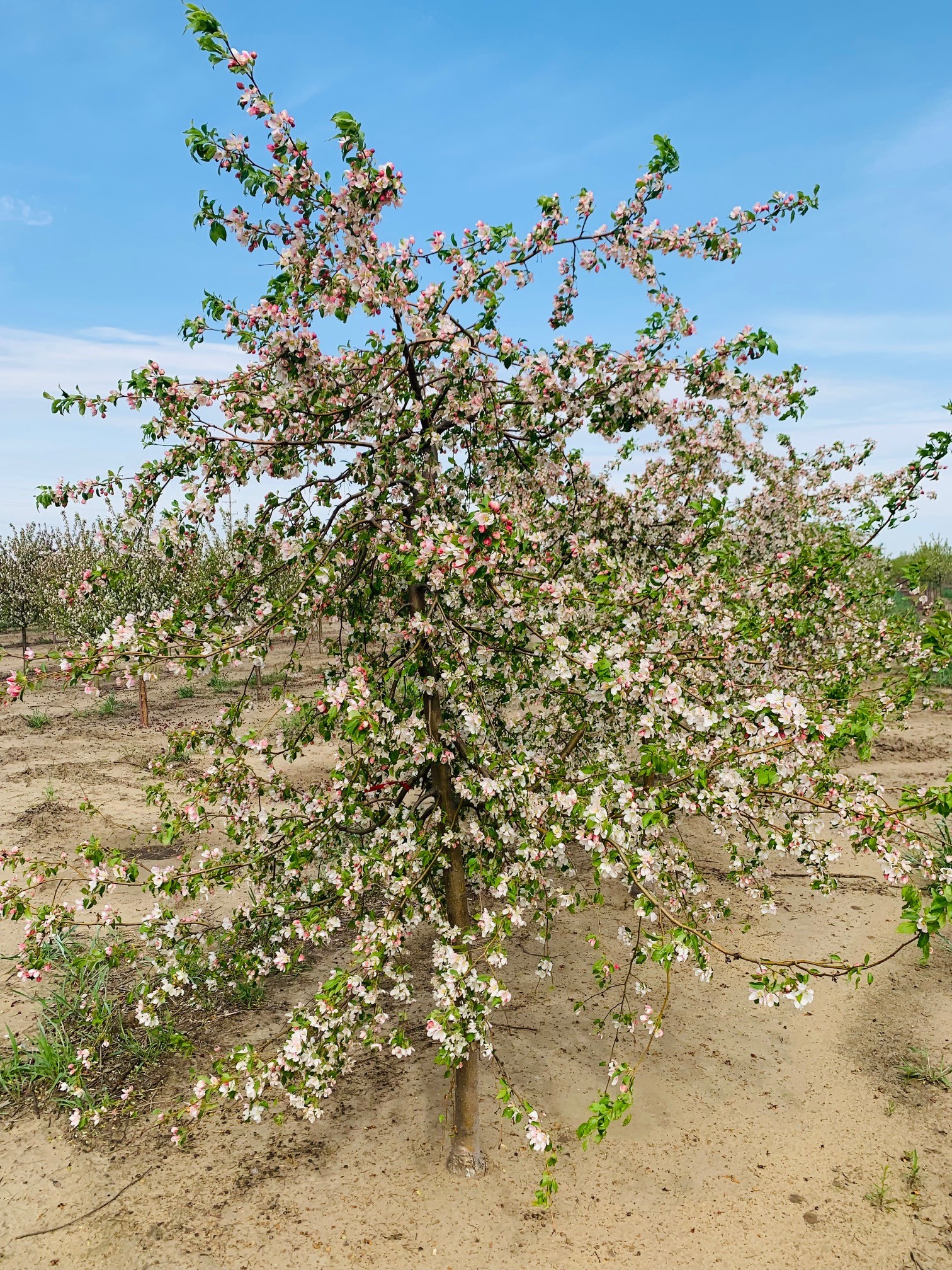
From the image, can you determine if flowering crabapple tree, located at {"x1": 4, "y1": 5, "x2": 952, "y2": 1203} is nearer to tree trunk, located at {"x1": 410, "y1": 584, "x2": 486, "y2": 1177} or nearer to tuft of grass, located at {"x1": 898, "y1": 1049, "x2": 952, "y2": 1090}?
tree trunk, located at {"x1": 410, "y1": 584, "x2": 486, "y2": 1177}

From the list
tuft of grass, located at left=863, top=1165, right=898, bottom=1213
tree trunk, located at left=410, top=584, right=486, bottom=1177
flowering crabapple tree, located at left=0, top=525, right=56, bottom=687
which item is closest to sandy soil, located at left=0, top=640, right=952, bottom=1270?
tuft of grass, located at left=863, top=1165, right=898, bottom=1213

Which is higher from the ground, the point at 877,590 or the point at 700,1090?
the point at 877,590

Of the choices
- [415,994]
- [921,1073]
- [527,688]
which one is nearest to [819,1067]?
[921,1073]

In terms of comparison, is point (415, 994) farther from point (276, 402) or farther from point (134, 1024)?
point (276, 402)

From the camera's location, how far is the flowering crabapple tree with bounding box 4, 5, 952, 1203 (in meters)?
3.54

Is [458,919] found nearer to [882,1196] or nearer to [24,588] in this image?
[882,1196]

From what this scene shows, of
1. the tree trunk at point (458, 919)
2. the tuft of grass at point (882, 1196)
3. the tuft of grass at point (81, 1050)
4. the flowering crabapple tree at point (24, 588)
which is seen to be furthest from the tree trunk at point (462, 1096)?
the flowering crabapple tree at point (24, 588)

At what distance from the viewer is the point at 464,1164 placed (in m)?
4.61

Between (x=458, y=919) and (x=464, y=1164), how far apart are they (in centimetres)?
150

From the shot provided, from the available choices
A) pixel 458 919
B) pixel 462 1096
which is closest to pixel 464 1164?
pixel 462 1096

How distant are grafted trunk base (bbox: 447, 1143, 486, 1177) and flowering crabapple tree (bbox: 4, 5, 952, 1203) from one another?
0.07 feet

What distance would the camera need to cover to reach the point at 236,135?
3.60 meters

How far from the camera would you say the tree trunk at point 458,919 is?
14.6ft

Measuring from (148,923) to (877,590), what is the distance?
719 centimetres
